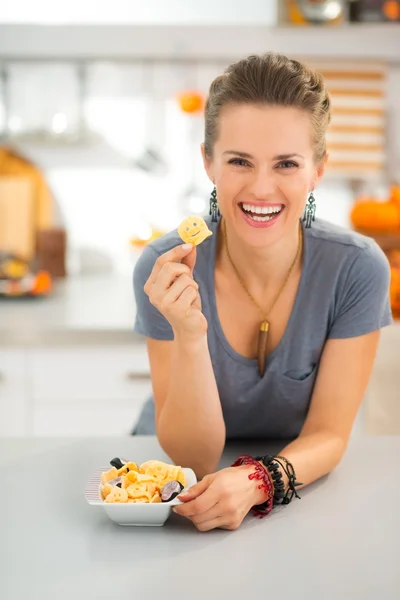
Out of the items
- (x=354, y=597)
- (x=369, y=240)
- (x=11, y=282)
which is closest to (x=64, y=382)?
(x=11, y=282)

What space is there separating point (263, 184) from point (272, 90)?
0.51ft

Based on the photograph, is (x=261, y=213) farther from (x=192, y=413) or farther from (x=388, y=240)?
(x=388, y=240)

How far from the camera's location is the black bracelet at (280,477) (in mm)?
1158

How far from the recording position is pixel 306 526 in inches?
42.8

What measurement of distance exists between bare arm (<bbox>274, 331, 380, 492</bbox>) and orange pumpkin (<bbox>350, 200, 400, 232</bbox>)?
1.50 m

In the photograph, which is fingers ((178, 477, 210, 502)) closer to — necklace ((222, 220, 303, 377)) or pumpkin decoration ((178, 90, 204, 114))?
necklace ((222, 220, 303, 377))

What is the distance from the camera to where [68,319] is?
8.76ft

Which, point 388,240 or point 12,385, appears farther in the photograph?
point 388,240

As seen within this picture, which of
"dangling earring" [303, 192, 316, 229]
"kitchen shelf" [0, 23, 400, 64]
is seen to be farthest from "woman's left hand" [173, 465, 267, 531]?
"kitchen shelf" [0, 23, 400, 64]

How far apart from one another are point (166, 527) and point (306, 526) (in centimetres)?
18

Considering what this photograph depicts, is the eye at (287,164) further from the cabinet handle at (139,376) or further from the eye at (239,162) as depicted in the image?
the cabinet handle at (139,376)

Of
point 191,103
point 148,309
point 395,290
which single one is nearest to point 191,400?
point 148,309

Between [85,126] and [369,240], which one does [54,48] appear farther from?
[369,240]

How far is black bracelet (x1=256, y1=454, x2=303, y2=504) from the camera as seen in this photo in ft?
3.80
